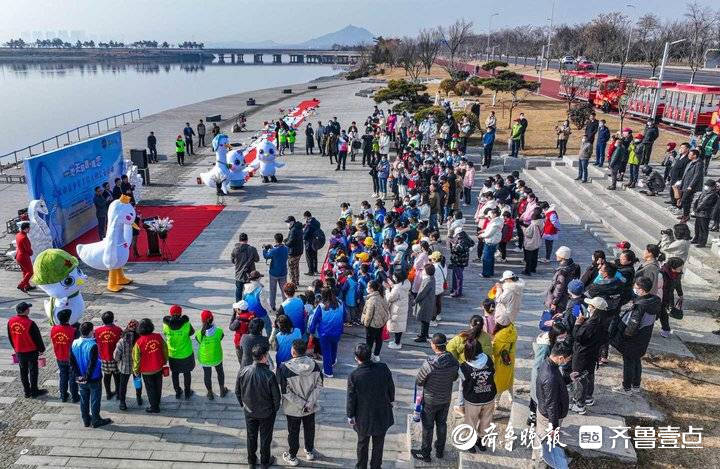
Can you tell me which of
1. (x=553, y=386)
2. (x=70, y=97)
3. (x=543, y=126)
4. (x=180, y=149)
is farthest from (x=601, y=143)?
(x=70, y=97)

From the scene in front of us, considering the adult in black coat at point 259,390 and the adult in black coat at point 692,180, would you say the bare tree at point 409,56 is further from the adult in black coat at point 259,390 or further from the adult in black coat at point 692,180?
the adult in black coat at point 259,390

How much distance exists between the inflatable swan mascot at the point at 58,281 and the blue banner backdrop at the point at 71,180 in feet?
16.2

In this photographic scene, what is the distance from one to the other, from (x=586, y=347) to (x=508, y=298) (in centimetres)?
138

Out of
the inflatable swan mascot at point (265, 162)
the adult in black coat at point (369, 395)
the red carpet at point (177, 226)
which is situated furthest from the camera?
the inflatable swan mascot at point (265, 162)

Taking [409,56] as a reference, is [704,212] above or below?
below

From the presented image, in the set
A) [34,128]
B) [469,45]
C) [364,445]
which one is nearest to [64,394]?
[364,445]

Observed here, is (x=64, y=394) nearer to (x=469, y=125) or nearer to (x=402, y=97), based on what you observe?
(x=469, y=125)

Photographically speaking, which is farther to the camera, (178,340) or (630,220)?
(630,220)

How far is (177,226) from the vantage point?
634 inches

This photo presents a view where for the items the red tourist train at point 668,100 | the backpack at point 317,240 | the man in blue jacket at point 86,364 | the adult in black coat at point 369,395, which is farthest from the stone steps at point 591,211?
the man in blue jacket at point 86,364

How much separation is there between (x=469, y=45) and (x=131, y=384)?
4358 inches

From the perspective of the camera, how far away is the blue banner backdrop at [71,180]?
1311cm

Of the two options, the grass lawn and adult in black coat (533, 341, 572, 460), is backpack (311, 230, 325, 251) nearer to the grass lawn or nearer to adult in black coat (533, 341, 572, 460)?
adult in black coat (533, 341, 572, 460)

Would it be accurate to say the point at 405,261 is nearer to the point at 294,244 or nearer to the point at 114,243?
the point at 294,244
